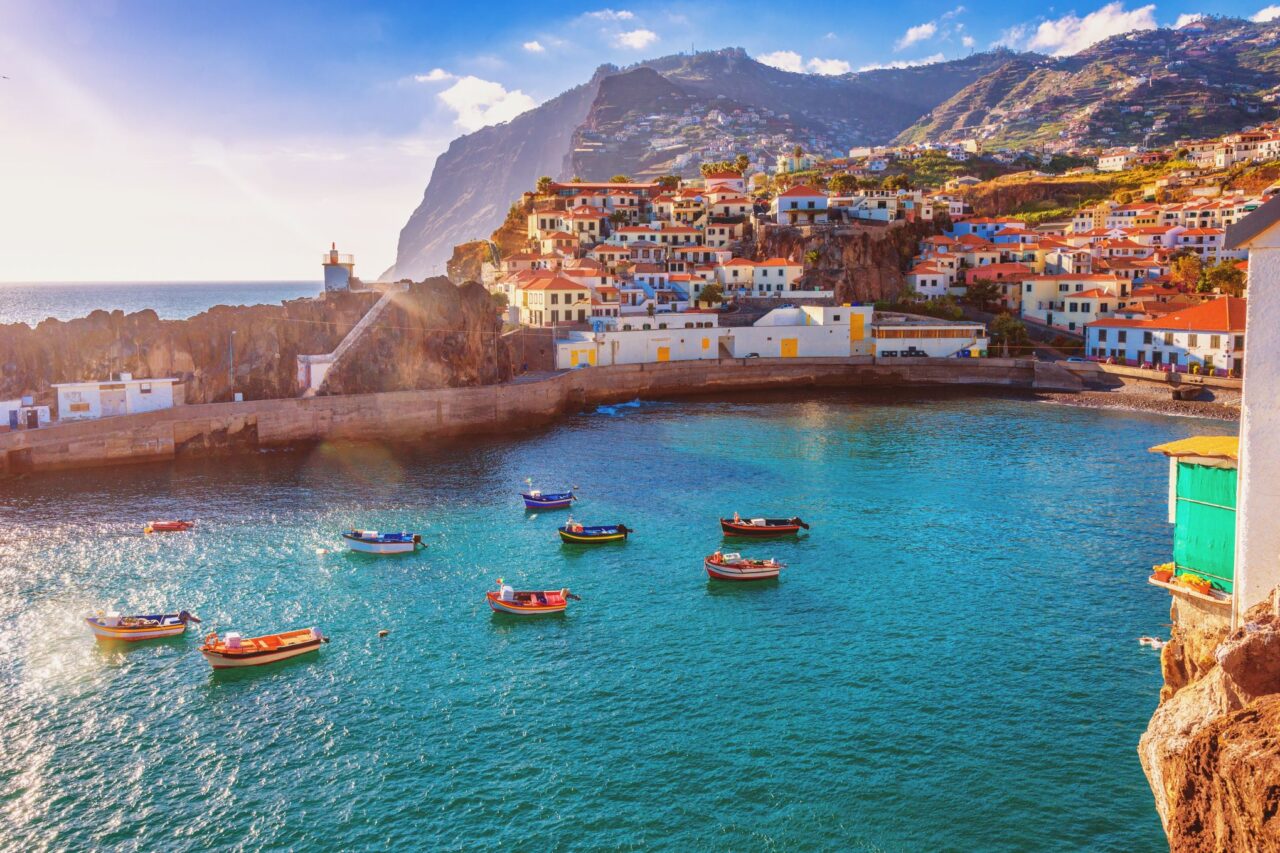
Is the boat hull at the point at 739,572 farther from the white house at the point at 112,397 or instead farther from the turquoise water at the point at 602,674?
the white house at the point at 112,397

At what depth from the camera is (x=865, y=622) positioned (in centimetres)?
3017

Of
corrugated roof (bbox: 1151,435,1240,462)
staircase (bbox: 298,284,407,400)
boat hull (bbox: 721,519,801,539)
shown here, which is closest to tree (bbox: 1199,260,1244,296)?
boat hull (bbox: 721,519,801,539)

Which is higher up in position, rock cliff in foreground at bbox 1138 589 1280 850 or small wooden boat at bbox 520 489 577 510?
rock cliff in foreground at bbox 1138 589 1280 850

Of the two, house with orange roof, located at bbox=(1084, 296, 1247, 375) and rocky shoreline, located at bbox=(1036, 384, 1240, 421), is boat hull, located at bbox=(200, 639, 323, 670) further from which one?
house with orange roof, located at bbox=(1084, 296, 1247, 375)

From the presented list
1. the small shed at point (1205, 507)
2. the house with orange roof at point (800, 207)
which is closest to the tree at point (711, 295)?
Result: the house with orange roof at point (800, 207)

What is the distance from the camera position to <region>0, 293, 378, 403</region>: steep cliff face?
5919 cm

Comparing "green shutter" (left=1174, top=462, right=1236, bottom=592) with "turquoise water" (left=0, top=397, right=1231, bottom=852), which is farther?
"turquoise water" (left=0, top=397, right=1231, bottom=852)

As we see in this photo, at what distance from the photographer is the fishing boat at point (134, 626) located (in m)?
28.6

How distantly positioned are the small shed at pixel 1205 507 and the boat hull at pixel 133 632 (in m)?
28.7

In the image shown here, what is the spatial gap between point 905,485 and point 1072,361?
40.7 m

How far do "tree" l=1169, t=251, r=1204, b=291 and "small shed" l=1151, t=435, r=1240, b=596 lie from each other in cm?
8771

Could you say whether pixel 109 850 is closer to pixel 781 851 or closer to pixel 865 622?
pixel 781 851

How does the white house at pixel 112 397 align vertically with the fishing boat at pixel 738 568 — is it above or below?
above

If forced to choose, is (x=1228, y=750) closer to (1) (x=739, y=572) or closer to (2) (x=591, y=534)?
(1) (x=739, y=572)
